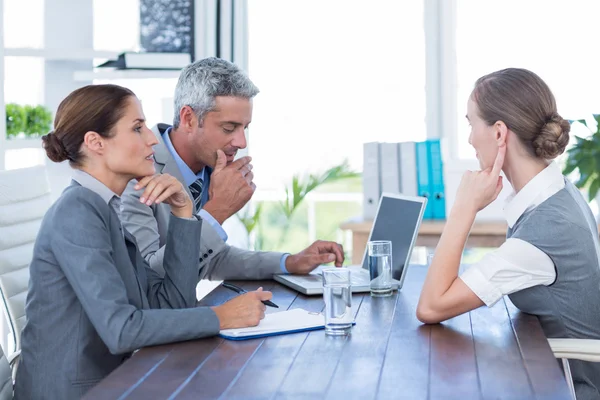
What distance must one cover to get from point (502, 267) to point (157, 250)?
94cm

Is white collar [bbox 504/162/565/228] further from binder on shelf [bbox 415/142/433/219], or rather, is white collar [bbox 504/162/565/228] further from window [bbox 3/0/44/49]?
window [bbox 3/0/44/49]

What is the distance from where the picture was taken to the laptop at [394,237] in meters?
2.14

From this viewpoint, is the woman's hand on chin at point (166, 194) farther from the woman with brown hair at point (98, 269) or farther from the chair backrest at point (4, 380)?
the chair backrest at point (4, 380)

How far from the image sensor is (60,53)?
12.0ft

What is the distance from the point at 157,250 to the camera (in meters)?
2.20

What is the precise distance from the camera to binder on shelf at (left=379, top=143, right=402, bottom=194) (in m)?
3.86

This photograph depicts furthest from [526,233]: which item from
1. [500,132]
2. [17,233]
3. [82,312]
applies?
[17,233]

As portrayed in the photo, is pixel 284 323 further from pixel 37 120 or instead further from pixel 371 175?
pixel 371 175

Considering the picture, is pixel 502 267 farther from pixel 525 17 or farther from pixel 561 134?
pixel 525 17

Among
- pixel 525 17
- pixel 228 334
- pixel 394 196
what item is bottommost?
pixel 228 334

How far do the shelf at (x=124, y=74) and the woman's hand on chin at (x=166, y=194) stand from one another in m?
1.96

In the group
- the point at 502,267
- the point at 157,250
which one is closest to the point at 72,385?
the point at 157,250

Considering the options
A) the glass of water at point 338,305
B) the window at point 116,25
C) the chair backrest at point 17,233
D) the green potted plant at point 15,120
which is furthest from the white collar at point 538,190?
the window at point 116,25

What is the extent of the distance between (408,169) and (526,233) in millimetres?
2081
